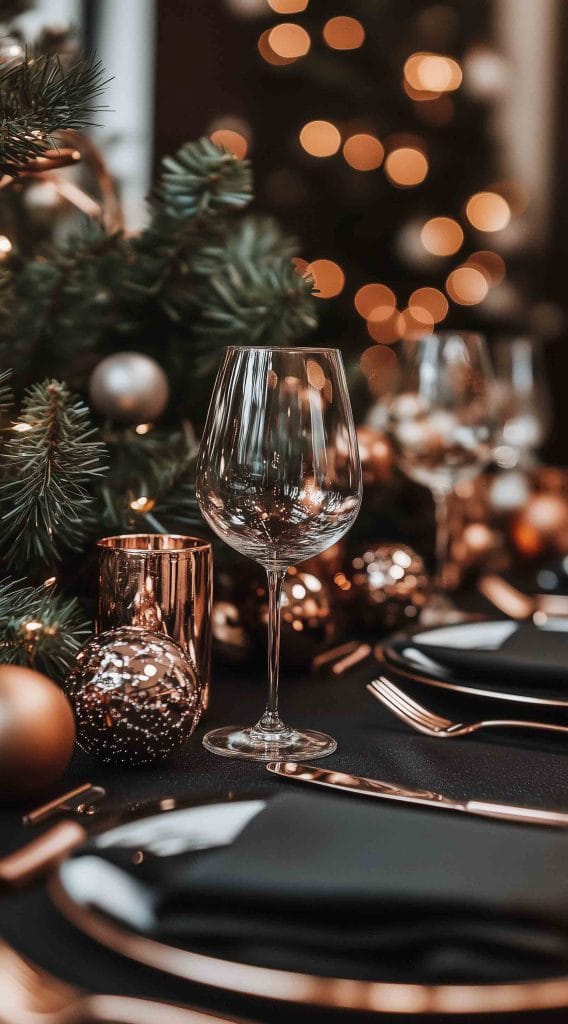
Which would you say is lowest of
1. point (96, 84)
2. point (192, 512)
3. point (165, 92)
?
point (192, 512)

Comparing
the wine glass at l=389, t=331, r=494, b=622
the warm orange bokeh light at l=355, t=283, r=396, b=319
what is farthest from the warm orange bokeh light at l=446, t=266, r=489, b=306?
the wine glass at l=389, t=331, r=494, b=622

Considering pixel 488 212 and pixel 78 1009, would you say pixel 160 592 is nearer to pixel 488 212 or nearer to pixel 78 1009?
pixel 78 1009

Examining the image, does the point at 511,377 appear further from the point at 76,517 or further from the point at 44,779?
the point at 44,779

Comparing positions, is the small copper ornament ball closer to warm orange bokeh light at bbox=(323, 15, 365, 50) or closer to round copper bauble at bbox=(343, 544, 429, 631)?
round copper bauble at bbox=(343, 544, 429, 631)

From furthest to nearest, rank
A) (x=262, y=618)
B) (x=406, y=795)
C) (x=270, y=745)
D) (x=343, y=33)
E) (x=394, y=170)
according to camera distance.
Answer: (x=394, y=170)
(x=343, y=33)
(x=262, y=618)
(x=270, y=745)
(x=406, y=795)

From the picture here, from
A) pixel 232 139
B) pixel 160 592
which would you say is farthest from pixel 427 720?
pixel 232 139

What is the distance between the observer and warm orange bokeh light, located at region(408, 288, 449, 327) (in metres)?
1.95

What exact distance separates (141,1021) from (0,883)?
11cm

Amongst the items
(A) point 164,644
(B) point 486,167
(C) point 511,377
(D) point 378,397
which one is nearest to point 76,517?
(A) point 164,644

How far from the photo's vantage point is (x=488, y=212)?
2008 mm

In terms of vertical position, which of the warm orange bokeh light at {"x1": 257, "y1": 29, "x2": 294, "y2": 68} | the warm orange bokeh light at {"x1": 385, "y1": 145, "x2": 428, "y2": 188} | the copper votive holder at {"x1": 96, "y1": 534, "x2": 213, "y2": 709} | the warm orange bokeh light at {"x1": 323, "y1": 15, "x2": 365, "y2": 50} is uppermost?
the warm orange bokeh light at {"x1": 323, "y1": 15, "x2": 365, "y2": 50}

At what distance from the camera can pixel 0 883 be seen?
1.37 ft

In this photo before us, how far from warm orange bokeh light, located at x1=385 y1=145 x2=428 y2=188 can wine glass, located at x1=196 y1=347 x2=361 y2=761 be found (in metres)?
1.35

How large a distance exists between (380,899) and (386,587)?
22.5 inches
